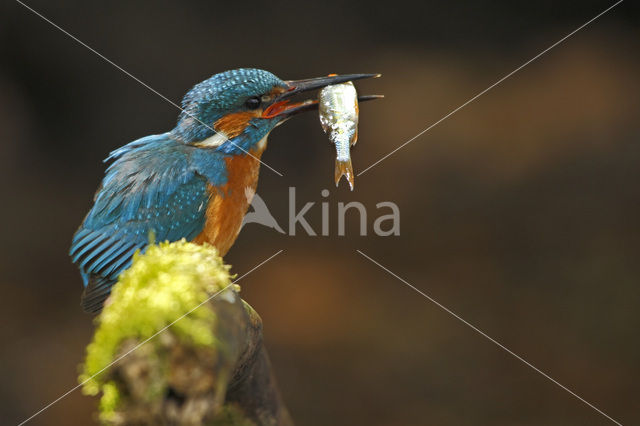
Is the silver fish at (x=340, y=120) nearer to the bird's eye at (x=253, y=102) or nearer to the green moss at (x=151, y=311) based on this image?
the bird's eye at (x=253, y=102)

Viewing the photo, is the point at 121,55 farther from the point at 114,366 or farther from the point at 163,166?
the point at 114,366

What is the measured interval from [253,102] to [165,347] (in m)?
1.27

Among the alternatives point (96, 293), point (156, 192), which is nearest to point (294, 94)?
point (156, 192)

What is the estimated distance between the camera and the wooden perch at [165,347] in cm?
84

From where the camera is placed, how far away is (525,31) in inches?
136

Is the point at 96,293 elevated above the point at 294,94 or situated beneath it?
situated beneath

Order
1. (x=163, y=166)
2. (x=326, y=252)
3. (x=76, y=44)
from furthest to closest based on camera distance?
1. (x=326, y=252)
2. (x=76, y=44)
3. (x=163, y=166)

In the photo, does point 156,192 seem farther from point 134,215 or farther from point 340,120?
point 340,120

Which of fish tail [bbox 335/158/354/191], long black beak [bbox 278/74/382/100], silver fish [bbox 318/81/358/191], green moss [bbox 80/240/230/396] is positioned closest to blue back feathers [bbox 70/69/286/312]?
long black beak [bbox 278/74/382/100]

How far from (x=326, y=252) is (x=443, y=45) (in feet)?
4.45

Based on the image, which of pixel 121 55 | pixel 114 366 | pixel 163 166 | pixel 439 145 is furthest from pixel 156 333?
pixel 439 145

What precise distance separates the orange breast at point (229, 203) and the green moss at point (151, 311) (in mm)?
803

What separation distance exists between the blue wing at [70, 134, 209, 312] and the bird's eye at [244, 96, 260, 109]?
0.95 feet

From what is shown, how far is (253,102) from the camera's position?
78.8 inches
